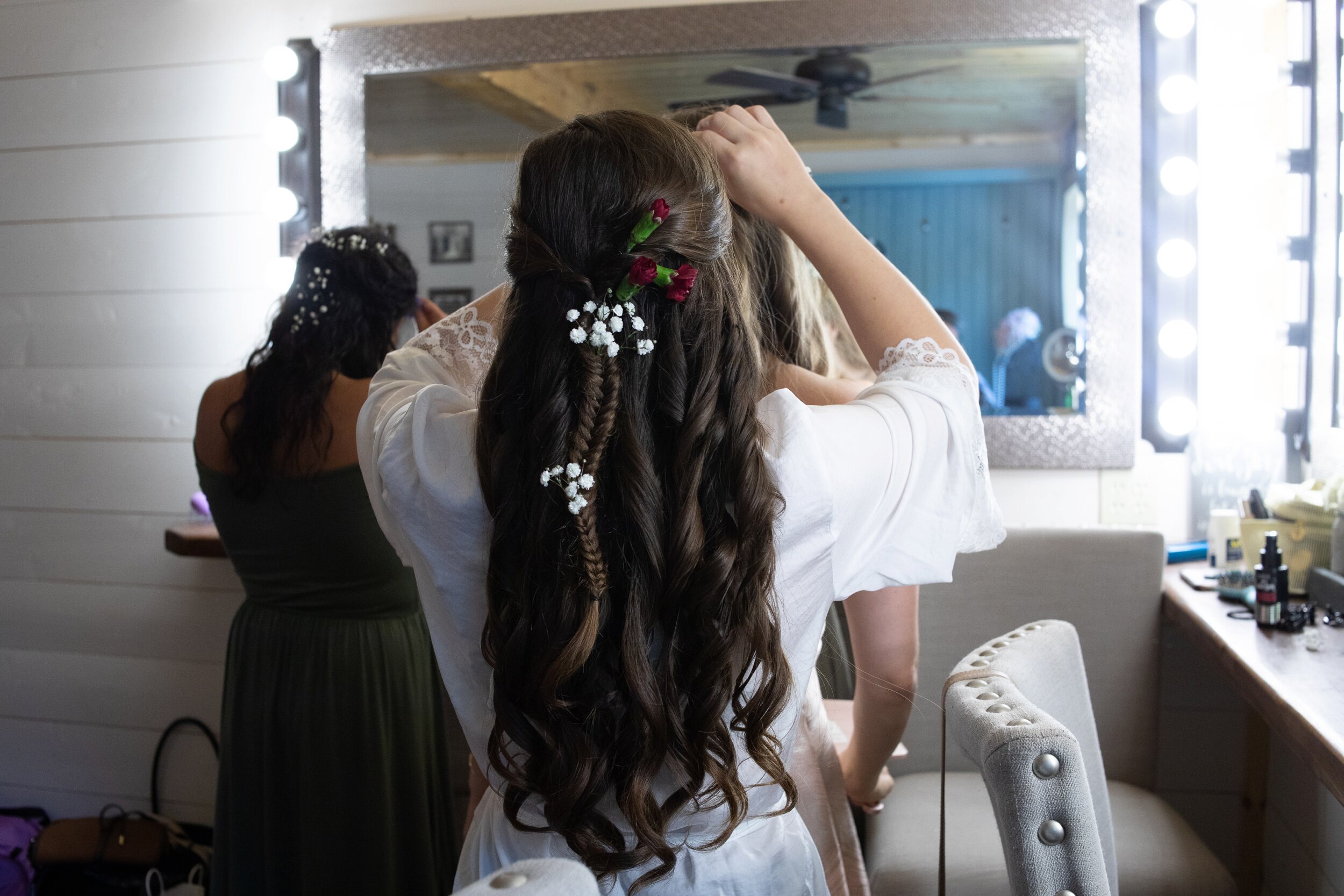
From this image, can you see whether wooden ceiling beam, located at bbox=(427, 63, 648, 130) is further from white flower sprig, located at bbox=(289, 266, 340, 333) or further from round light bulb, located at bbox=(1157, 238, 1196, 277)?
round light bulb, located at bbox=(1157, 238, 1196, 277)

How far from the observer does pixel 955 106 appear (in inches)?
67.8

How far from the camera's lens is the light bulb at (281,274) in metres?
1.94

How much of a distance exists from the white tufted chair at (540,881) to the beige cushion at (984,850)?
0.79 meters

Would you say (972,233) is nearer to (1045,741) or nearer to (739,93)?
(739,93)

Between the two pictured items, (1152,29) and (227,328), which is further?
(227,328)

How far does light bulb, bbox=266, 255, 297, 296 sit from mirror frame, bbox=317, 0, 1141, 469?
1.53 feet

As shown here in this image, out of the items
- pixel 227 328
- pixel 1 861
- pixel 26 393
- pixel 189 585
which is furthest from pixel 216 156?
pixel 1 861

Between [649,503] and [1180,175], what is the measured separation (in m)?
1.45

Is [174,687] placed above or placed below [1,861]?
above

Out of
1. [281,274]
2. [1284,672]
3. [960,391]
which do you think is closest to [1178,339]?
[1284,672]

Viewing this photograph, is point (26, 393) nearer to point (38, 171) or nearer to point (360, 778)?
point (38, 171)

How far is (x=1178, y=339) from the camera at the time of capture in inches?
66.8

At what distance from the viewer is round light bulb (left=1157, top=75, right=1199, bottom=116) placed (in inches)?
65.5

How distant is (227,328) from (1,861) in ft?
3.70
